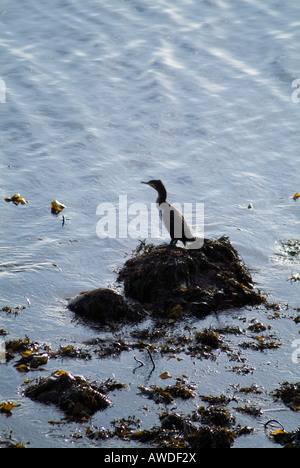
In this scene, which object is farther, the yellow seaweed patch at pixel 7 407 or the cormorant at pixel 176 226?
the cormorant at pixel 176 226

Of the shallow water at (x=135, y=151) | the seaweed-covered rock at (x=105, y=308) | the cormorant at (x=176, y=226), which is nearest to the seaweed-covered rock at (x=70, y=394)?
the shallow water at (x=135, y=151)

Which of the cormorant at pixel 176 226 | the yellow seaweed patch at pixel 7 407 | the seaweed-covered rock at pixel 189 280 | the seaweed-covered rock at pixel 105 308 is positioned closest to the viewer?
the yellow seaweed patch at pixel 7 407

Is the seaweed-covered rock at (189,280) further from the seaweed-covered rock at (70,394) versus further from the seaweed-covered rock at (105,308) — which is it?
the seaweed-covered rock at (70,394)

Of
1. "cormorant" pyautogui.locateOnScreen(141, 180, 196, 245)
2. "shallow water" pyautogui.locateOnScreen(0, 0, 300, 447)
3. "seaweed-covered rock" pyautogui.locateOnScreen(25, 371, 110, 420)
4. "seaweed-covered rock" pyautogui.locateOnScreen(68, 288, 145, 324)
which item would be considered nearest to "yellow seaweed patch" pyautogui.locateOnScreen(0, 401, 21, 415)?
"shallow water" pyautogui.locateOnScreen(0, 0, 300, 447)

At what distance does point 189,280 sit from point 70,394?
301 cm

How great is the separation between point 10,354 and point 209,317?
272 centimetres

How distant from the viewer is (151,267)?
953 cm

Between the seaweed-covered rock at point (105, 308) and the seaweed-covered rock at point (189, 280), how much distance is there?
16.7 inches

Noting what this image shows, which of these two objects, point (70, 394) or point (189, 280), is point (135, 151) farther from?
point (70, 394)

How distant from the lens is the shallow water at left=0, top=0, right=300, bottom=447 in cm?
786

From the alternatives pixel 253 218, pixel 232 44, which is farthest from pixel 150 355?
pixel 232 44

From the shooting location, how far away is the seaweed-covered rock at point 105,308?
8.68 meters

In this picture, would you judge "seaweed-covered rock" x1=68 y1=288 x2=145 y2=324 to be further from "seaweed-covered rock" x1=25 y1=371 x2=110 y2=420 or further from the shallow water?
"seaweed-covered rock" x1=25 y1=371 x2=110 y2=420
